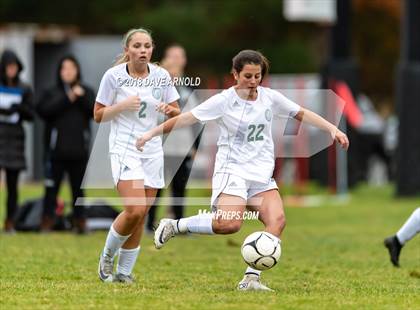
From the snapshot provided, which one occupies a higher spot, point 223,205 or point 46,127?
point 223,205

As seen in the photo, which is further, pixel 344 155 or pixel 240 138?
pixel 344 155

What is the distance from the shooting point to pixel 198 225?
9.28 m

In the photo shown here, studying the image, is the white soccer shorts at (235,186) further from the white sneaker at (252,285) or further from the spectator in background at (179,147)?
the spectator in background at (179,147)

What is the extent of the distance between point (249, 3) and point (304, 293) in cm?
3773

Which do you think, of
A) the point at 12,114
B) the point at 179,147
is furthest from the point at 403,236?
the point at 12,114

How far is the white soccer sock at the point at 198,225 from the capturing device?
9.24 meters

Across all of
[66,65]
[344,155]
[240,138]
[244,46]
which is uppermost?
[240,138]

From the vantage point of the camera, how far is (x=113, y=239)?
381 inches

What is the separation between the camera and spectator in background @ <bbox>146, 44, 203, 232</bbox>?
1384 centimetres

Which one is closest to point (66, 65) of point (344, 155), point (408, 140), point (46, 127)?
point (46, 127)

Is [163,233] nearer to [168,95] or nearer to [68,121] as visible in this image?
[168,95]

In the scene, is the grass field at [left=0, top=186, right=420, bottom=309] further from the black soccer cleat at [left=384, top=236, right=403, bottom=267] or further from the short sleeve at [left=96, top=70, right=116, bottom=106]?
the short sleeve at [left=96, top=70, right=116, bottom=106]

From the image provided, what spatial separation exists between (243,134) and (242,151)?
13cm

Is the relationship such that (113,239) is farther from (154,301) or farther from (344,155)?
(344,155)
